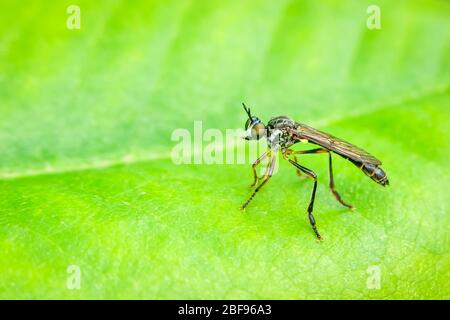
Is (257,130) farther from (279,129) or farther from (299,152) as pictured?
(299,152)

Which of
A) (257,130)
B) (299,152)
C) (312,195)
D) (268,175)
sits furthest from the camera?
(299,152)

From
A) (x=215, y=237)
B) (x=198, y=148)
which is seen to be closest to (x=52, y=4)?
(x=198, y=148)

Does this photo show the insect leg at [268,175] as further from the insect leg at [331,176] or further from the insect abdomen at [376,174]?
the insect abdomen at [376,174]

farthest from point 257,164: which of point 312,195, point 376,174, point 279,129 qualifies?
point 376,174

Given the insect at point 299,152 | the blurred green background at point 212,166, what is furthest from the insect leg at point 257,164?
the blurred green background at point 212,166

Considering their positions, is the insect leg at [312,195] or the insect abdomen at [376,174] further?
the insect abdomen at [376,174]

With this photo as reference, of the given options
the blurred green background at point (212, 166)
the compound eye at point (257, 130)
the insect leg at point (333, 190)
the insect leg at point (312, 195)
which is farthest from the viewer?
the compound eye at point (257, 130)

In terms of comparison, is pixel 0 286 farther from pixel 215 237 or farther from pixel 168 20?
pixel 168 20

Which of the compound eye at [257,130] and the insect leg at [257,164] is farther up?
the compound eye at [257,130]
